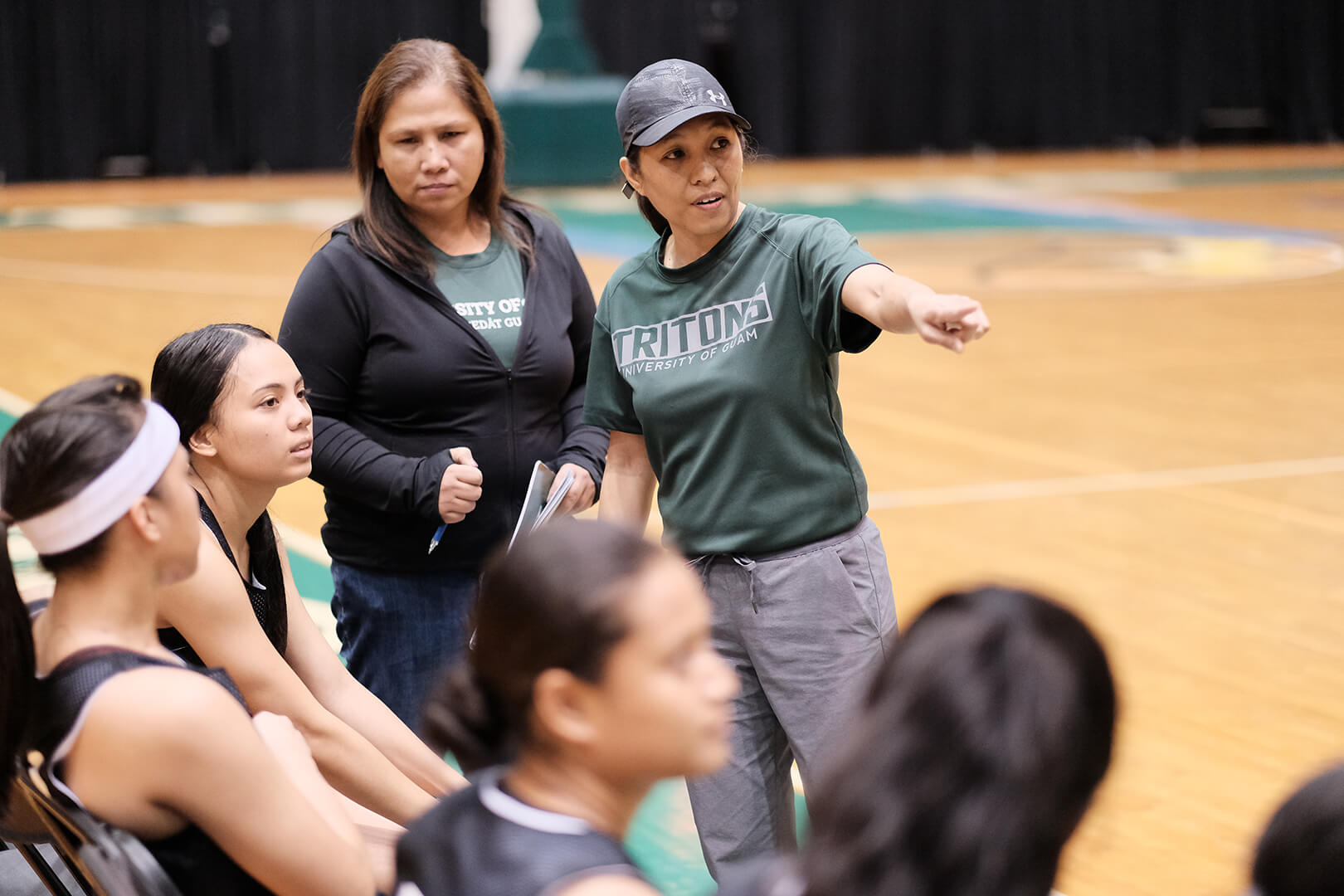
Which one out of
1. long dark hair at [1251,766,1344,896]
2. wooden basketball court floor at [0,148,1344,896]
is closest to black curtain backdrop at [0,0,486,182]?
wooden basketball court floor at [0,148,1344,896]

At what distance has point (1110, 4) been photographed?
18.7 meters

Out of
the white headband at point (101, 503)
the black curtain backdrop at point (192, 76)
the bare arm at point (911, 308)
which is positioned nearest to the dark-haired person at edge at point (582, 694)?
the white headband at point (101, 503)

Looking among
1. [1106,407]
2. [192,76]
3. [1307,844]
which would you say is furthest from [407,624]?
[192,76]

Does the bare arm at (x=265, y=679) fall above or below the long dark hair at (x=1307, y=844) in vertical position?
below

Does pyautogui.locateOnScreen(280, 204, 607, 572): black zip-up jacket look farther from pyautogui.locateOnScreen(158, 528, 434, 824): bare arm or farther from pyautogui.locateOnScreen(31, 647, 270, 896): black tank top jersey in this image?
pyautogui.locateOnScreen(31, 647, 270, 896): black tank top jersey

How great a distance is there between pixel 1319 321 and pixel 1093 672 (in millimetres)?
7927

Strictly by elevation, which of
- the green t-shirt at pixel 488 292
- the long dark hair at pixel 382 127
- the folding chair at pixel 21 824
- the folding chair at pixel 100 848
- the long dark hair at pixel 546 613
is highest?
the long dark hair at pixel 382 127

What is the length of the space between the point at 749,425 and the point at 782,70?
54.5 ft

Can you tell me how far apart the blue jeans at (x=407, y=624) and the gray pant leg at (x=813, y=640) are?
685 mm

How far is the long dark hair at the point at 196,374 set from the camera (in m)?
2.31

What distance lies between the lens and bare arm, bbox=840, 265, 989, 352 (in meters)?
1.91

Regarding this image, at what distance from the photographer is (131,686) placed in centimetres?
161

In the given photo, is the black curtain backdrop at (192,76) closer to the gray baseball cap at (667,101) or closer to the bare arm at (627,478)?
the bare arm at (627,478)

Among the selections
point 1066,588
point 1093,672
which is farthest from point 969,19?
point 1093,672
